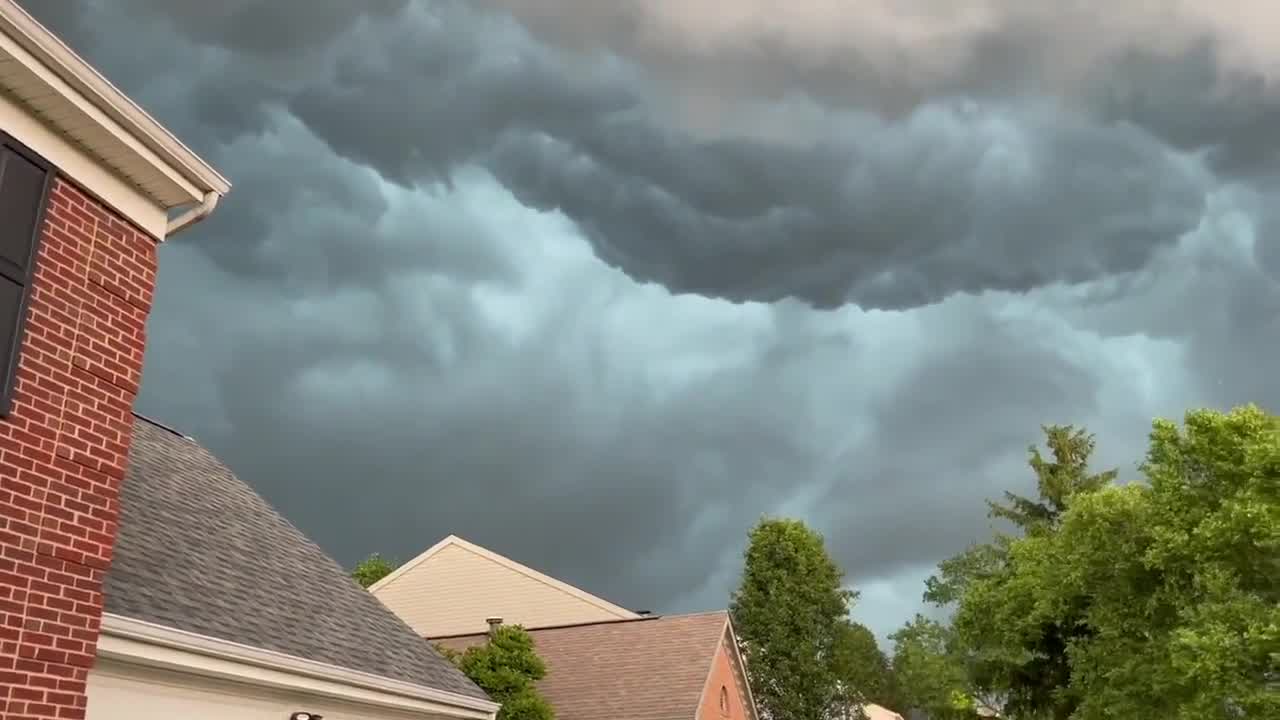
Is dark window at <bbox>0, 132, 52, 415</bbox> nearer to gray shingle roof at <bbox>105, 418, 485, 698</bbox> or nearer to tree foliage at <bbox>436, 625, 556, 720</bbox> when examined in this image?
gray shingle roof at <bbox>105, 418, 485, 698</bbox>

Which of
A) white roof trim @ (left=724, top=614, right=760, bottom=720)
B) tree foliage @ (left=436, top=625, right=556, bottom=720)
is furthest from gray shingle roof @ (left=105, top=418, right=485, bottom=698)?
white roof trim @ (left=724, top=614, right=760, bottom=720)

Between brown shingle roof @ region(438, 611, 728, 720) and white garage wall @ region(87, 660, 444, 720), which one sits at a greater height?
brown shingle roof @ region(438, 611, 728, 720)

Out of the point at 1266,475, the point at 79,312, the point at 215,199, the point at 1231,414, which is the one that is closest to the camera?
the point at 79,312

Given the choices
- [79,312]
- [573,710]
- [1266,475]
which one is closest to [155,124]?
[79,312]

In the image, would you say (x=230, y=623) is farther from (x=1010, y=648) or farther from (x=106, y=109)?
(x=1010, y=648)

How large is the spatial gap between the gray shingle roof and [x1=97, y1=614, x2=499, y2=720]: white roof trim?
0.25 m

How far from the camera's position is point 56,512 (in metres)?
7.38

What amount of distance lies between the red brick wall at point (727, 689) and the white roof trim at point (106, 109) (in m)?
24.5

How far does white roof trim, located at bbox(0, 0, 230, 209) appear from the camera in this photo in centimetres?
707

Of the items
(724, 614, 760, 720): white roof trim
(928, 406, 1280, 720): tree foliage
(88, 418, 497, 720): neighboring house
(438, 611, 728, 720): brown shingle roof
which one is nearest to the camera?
(88, 418, 497, 720): neighboring house

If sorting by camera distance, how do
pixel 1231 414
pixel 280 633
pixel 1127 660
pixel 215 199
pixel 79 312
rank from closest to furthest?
pixel 79 312
pixel 215 199
pixel 280 633
pixel 1231 414
pixel 1127 660

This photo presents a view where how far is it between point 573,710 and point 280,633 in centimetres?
1958

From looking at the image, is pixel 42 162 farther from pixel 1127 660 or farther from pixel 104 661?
pixel 1127 660

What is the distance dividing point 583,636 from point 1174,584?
61.5 feet
